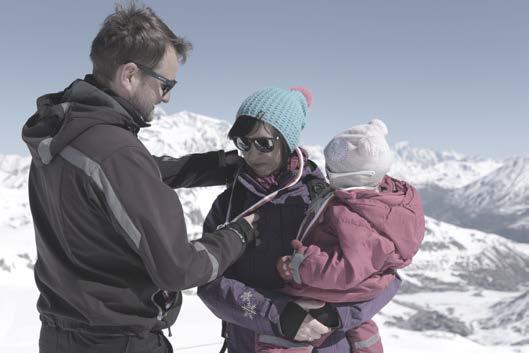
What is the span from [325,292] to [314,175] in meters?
1.34

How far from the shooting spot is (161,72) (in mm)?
3729

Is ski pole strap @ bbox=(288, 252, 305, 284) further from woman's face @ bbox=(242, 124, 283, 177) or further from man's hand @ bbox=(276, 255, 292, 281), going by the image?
woman's face @ bbox=(242, 124, 283, 177)

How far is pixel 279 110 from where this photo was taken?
4242mm

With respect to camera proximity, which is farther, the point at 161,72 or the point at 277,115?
the point at 277,115

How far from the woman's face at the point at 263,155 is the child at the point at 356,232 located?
522 mm

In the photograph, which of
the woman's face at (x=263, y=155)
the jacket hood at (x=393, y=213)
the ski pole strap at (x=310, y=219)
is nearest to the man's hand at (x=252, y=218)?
the ski pole strap at (x=310, y=219)

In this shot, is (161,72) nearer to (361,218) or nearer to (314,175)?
(314,175)

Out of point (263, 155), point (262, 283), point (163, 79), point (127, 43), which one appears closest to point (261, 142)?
point (263, 155)

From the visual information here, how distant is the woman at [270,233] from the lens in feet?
12.2

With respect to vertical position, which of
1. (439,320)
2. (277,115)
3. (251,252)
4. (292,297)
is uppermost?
(277,115)

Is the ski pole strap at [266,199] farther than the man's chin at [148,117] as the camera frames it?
Yes

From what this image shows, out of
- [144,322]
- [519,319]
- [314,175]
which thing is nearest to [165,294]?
[144,322]

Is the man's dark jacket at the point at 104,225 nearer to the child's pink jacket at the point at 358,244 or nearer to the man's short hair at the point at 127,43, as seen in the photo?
the man's short hair at the point at 127,43

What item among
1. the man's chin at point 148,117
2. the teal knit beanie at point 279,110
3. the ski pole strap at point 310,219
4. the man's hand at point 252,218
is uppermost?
the teal knit beanie at point 279,110
